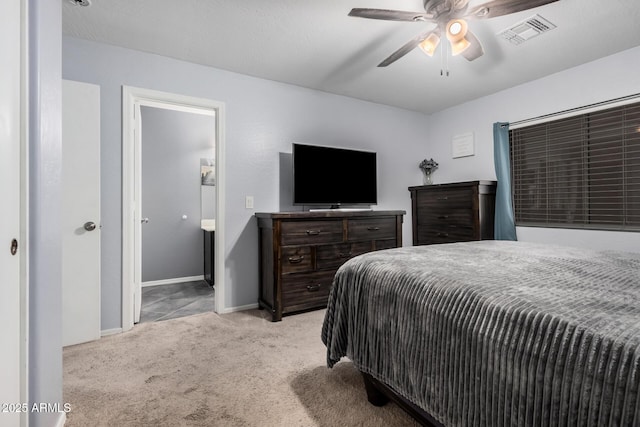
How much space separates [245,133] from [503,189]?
9.66 feet

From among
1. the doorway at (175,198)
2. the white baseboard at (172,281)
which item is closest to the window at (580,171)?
the doorway at (175,198)

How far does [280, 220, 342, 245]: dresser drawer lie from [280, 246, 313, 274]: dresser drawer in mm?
65

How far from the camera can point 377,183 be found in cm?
404

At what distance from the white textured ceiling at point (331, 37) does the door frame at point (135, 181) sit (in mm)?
391

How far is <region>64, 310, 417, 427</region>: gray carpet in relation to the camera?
148 cm

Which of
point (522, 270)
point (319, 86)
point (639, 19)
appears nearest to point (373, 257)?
point (522, 270)

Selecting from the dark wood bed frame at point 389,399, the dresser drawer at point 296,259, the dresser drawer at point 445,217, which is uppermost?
the dresser drawer at point 445,217

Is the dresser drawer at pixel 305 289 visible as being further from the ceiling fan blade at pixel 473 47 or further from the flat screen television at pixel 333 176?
the ceiling fan blade at pixel 473 47

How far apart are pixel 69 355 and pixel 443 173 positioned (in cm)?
444

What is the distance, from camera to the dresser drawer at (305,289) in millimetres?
2869

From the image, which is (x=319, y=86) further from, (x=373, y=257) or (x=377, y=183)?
(x=373, y=257)

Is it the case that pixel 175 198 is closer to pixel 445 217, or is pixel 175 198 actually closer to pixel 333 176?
pixel 333 176

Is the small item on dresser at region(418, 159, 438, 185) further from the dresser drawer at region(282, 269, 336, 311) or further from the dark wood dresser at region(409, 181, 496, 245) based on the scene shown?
the dresser drawer at region(282, 269, 336, 311)
